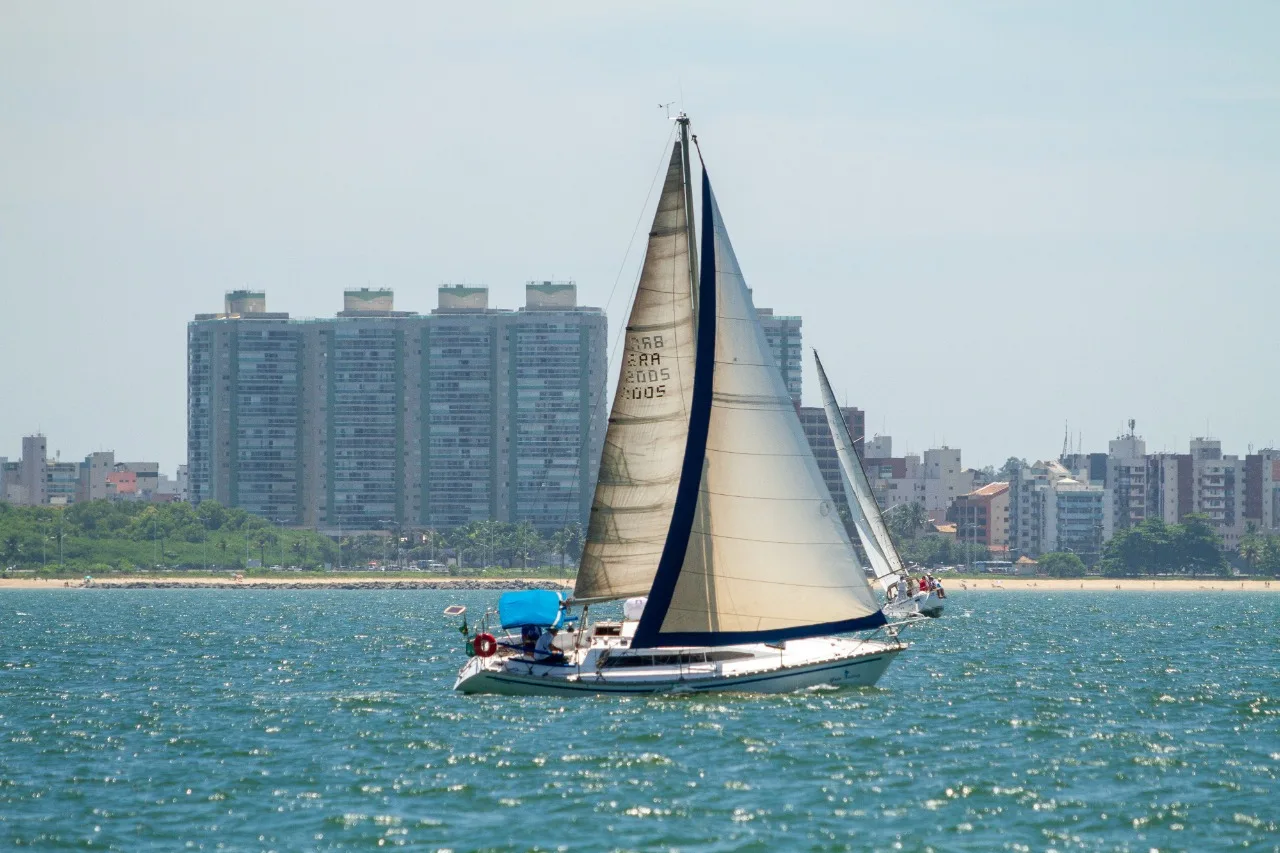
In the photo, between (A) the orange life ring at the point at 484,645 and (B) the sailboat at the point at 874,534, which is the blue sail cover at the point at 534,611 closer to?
(A) the orange life ring at the point at 484,645

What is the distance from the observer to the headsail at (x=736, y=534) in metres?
45.2

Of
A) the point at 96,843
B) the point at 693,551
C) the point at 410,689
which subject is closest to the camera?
the point at 96,843

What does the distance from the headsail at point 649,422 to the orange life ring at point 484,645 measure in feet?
7.91

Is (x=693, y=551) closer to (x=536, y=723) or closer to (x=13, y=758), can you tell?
(x=536, y=723)

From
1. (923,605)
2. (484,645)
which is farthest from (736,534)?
(923,605)

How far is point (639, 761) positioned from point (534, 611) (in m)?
11.7

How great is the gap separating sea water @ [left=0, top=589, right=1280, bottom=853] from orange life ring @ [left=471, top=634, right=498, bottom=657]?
1237mm

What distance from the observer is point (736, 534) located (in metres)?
45.3

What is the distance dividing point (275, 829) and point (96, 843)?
8.90ft

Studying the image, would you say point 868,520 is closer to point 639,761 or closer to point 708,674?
point 708,674

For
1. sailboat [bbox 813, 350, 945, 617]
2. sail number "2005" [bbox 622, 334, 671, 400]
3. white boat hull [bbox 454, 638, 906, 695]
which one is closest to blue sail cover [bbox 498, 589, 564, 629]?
white boat hull [bbox 454, 638, 906, 695]

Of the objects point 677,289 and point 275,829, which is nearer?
point 275,829

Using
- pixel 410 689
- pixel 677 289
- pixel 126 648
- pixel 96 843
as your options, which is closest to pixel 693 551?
pixel 677 289

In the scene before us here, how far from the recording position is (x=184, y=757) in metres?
38.3
